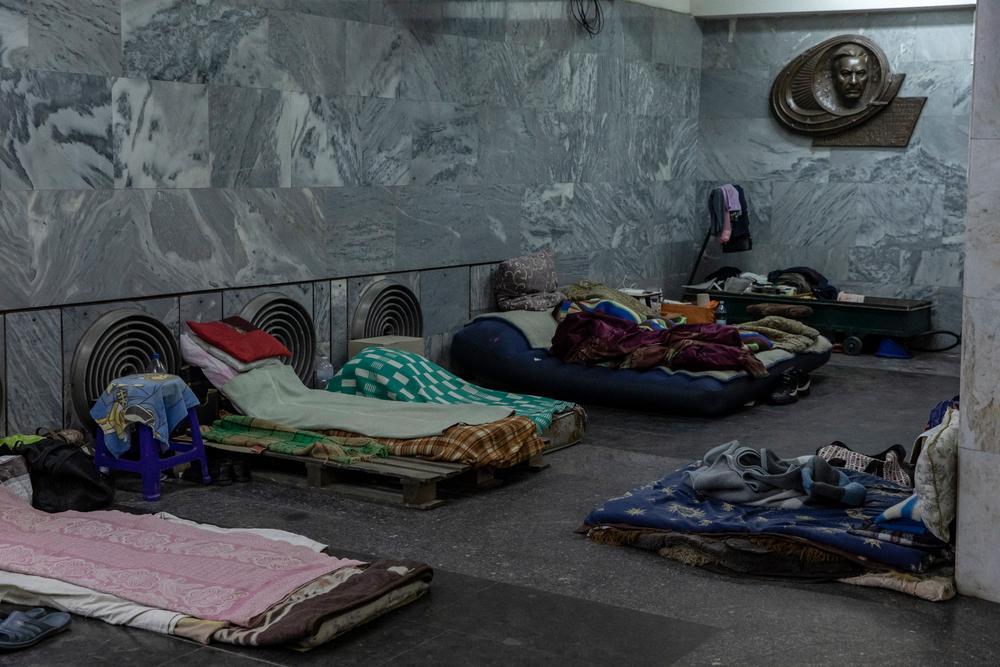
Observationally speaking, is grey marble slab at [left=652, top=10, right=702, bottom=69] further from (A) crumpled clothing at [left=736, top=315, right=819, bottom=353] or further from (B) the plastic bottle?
(B) the plastic bottle

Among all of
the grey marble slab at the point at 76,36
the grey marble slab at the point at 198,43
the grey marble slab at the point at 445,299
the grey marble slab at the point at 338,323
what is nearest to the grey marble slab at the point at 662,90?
the grey marble slab at the point at 445,299

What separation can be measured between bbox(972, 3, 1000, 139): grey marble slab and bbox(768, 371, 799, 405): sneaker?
4594 millimetres

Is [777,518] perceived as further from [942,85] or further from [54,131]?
[942,85]

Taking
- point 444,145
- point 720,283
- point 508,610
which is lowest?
point 508,610

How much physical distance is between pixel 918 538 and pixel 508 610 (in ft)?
5.90

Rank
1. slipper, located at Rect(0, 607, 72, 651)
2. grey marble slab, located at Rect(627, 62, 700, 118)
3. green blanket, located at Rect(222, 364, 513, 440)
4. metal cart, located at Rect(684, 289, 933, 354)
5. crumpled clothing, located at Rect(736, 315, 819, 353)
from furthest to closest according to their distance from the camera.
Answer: grey marble slab, located at Rect(627, 62, 700, 118)
metal cart, located at Rect(684, 289, 933, 354)
crumpled clothing, located at Rect(736, 315, 819, 353)
green blanket, located at Rect(222, 364, 513, 440)
slipper, located at Rect(0, 607, 72, 651)

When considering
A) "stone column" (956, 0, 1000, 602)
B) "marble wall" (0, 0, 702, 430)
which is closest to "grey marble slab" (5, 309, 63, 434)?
"marble wall" (0, 0, 702, 430)

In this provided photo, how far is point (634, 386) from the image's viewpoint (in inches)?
350

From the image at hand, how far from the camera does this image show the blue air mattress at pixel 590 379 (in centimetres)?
874

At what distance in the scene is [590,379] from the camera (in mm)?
9086

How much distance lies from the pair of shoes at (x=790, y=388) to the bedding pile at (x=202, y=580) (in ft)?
15.8

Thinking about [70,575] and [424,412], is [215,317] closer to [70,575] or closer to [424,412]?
[424,412]

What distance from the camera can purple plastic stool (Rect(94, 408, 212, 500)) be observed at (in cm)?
641

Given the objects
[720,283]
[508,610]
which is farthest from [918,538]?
[720,283]
